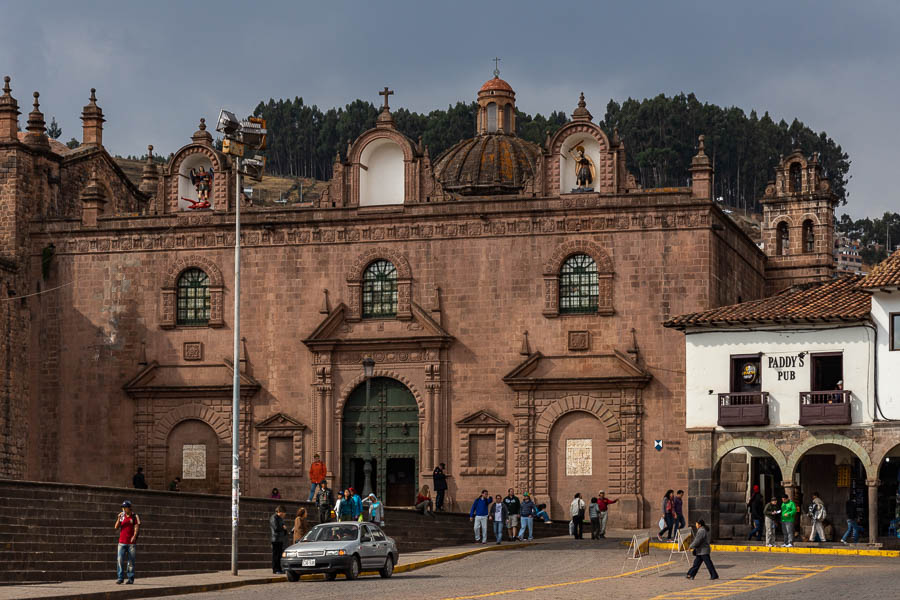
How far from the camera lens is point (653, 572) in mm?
36156

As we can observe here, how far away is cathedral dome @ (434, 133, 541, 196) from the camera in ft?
202

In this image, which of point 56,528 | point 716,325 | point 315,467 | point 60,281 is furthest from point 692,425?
point 60,281

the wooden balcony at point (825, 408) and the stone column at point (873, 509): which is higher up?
the wooden balcony at point (825, 408)

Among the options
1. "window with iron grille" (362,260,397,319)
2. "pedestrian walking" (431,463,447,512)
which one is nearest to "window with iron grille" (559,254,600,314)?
"window with iron grille" (362,260,397,319)

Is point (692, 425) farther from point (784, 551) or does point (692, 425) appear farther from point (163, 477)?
point (163, 477)

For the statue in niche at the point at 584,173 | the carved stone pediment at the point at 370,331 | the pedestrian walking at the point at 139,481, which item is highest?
the statue in niche at the point at 584,173

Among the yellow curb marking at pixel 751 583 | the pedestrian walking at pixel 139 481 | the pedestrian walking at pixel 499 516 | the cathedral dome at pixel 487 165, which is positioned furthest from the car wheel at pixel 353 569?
the cathedral dome at pixel 487 165

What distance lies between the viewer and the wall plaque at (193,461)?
55844 mm

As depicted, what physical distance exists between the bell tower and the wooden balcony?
1716 cm

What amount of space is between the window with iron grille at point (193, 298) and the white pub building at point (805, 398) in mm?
16581

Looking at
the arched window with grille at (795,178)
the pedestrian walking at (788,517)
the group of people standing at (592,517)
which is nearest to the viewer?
the pedestrian walking at (788,517)

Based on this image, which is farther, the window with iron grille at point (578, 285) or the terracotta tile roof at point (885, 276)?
the window with iron grille at point (578, 285)

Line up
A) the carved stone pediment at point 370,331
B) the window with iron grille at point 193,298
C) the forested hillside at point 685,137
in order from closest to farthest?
1. the carved stone pediment at point 370,331
2. the window with iron grille at point 193,298
3. the forested hillside at point 685,137

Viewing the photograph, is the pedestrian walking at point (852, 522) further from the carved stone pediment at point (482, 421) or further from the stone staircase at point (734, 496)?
the carved stone pediment at point (482, 421)
